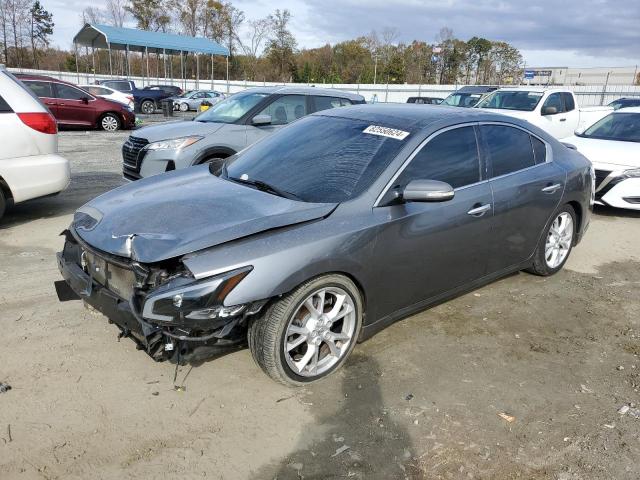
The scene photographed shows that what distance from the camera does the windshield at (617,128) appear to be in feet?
27.3

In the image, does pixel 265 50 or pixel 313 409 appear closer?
pixel 313 409

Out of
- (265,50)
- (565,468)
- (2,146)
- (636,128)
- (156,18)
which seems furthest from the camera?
(265,50)

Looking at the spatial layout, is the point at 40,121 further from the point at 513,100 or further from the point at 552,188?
the point at 513,100

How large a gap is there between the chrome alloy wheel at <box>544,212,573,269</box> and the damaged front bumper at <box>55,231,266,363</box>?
10.7 feet

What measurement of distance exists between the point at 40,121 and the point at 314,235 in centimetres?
456

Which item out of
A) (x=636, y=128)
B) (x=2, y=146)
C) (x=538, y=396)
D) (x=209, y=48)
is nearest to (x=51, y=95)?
(x=2, y=146)

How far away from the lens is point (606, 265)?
→ 18.5 ft

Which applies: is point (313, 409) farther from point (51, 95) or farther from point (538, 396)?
point (51, 95)

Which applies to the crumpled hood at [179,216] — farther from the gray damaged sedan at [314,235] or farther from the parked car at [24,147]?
the parked car at [24,147]

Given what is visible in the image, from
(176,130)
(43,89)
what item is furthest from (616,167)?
(43,89)

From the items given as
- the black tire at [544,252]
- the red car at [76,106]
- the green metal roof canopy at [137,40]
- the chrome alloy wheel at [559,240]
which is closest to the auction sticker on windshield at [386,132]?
the black tire at [544,252]

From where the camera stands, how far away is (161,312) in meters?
2.62

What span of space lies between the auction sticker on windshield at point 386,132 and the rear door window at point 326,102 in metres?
4.19

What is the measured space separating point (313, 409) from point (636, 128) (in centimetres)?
811
